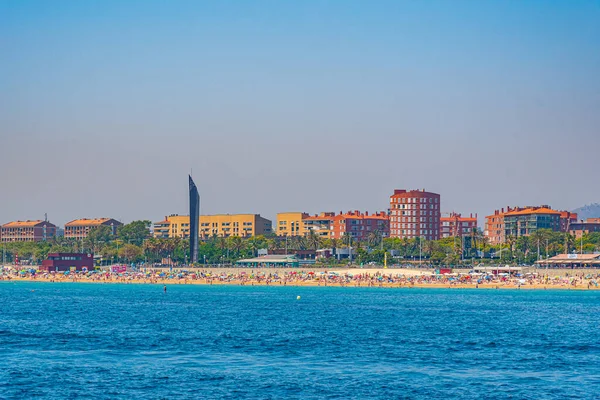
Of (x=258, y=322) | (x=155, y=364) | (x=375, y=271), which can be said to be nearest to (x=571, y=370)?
(x=155, y=364)

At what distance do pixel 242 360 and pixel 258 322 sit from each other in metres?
25.6

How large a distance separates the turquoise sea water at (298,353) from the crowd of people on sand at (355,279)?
61338 millimetres

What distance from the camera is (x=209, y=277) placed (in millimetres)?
177750

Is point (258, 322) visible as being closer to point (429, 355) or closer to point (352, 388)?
point (429, 355)

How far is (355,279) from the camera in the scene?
16962 cm

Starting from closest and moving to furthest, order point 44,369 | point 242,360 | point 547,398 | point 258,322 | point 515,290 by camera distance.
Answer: point 547,398, point 44,369, point 242,360, point 258,322, point 515,290

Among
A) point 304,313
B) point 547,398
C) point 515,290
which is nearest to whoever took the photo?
point 547,398

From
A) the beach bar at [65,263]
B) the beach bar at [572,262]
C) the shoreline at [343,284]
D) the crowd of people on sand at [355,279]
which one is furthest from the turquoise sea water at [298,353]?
the beach bar at [65,263]

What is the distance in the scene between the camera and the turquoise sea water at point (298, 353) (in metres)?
41.5

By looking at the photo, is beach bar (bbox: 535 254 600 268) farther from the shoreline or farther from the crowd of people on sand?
the shoreline

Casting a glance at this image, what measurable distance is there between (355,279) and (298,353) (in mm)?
116466

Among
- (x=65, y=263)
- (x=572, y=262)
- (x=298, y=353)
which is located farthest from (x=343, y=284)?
(x=298, y=353)

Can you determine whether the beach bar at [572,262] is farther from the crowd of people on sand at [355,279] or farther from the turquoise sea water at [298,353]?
the turquoise sea water at [298,353]

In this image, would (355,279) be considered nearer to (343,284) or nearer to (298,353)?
(343,284)
